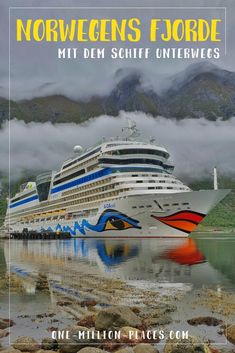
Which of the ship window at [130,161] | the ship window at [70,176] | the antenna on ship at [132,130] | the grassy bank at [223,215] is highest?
the antenna on ship at [132,130]

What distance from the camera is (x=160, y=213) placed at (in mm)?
50219

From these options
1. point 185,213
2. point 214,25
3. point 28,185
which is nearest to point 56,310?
point 214,25

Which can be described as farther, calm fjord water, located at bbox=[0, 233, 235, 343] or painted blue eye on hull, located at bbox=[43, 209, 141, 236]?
painted blue eye on hull, located at bbox=[43, 209, 141, 236]

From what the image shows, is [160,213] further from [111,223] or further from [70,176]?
[70,176]

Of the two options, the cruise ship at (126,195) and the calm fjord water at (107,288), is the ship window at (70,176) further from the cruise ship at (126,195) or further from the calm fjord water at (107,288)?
the calm fjord water at (107,288)

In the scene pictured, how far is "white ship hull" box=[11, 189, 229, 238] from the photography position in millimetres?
49875

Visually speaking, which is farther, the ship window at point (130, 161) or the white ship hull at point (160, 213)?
the ship window at point (130, 161)

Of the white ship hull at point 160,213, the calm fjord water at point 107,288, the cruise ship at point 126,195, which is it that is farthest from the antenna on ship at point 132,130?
the calm fjord water at point 107,288

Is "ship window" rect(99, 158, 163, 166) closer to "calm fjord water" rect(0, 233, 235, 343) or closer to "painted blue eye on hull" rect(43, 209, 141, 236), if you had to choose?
"painted blue eye on hull" rect(43, 209, 141, 236)

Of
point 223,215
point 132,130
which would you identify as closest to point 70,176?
point 132,130

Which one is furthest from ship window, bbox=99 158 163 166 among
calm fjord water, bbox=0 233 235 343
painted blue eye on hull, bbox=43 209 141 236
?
calm fjord water, bbox=0 233 235 343

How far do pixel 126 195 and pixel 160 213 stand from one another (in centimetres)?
522

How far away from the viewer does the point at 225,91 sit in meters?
78.9

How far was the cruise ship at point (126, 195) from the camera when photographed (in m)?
50.3
